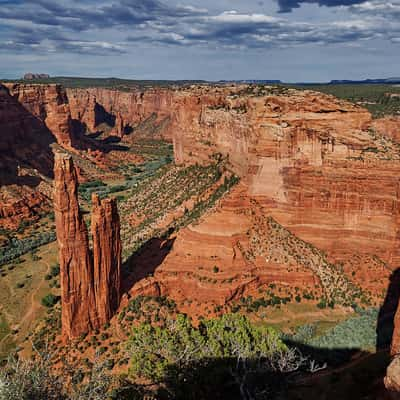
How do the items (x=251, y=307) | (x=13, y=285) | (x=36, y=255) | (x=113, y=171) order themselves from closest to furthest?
(x=251, y=307)
(x=13, y=285)
(x=36, y=255)
(x=113, y=171)

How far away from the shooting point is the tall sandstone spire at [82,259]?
36438 millimetres

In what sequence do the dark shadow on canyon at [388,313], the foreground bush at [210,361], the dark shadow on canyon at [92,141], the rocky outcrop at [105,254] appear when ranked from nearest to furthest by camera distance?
the foreground bush at [210,361] → the dark shadow on canyon at [388,313] → the rocky outcrop at [105,254] → the dark shadow on canyon at [92,141]

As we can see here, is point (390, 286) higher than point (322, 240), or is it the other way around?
point (322, 240)

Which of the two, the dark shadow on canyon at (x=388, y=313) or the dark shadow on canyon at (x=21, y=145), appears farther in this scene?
the dark shadow on canyon at (x=21, y=145)

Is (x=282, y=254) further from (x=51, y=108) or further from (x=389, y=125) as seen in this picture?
(x=51, y=108)

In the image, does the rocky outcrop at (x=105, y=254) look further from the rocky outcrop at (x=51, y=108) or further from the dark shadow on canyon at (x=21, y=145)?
the rocky outcrop at (x=51, y=108)

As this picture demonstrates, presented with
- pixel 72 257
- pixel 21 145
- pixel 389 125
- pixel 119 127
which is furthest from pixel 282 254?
pixel 119 127

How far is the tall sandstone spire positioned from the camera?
36.4 m

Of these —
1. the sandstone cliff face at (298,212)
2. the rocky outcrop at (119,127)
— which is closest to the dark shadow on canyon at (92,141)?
the rocky outcrop at (119,127)

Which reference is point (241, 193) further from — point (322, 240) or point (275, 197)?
point (322, 240)

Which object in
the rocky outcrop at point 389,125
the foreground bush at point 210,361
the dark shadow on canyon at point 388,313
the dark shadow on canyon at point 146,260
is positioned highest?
the rocky outcrop at point 389,125

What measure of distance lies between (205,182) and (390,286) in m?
28.3

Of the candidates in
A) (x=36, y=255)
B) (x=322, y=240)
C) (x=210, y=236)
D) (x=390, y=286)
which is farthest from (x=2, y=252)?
(x=390, y=286)

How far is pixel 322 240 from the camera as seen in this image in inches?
1933
